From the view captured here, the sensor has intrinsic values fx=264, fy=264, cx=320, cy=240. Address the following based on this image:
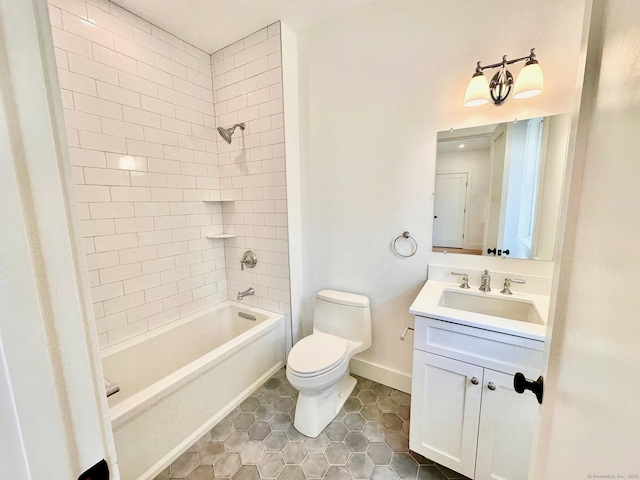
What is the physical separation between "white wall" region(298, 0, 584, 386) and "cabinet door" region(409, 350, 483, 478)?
561 millimetres

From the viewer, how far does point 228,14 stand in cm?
176

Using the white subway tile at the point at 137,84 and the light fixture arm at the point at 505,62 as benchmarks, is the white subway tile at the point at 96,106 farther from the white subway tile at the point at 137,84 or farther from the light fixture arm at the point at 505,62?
the light fixture arm at the point at 505,62

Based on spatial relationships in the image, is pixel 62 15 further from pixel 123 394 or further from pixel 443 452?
pixel 443 452

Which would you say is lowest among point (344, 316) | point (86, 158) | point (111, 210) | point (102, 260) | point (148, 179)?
point (344, 316)

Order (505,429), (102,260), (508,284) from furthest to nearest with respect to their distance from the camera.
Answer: (102,260) < (508,284) < (505,429)

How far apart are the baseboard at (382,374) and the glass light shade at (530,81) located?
184 centimetres

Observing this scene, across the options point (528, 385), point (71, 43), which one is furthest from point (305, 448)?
point (71, 43)

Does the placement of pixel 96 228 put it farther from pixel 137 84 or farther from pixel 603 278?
pixel 603 278

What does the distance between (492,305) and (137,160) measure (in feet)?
7.99

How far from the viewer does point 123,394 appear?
5.68 feet

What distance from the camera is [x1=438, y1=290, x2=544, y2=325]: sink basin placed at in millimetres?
1393

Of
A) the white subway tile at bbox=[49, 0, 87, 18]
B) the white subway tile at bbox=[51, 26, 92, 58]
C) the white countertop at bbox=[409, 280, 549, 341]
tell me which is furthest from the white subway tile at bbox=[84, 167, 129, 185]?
the white countertop at bbox=[409, 280, 549, 341]

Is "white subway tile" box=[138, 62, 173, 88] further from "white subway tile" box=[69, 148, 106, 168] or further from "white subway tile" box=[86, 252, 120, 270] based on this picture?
"white subway tile" box=[86, 252, 120, 270]

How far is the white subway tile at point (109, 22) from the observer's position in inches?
61.6
